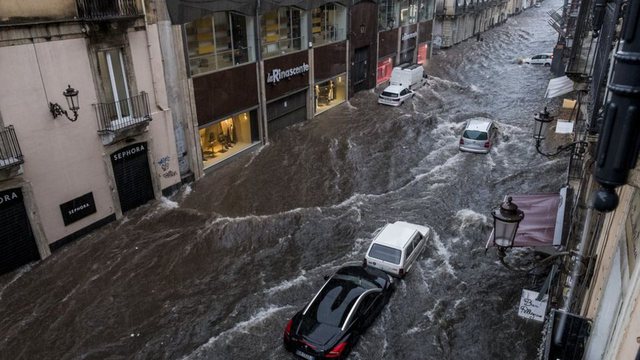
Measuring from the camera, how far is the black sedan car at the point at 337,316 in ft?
35.7

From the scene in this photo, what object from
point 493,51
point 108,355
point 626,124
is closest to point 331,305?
point 108,355

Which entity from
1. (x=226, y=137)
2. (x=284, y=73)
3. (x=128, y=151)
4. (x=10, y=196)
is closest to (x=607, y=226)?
(x=10, y=196)

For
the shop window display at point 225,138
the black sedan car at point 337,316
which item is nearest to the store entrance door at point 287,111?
the shop window display at point 225,138

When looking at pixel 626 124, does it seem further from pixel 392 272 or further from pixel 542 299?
pixel 392 272

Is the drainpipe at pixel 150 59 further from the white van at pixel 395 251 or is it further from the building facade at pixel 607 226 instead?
the building facade at pixel 607 226

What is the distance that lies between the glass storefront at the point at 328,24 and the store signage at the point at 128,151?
13.4 metres

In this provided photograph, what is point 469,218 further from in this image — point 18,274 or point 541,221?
point 18,274

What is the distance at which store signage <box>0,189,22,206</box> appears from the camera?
1362 cm

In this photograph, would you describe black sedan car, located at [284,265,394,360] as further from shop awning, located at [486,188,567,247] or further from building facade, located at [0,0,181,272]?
building facade, located at [0,0,181,272]

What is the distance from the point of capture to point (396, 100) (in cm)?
3120

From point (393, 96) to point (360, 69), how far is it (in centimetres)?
410

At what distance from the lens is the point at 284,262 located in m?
15.2

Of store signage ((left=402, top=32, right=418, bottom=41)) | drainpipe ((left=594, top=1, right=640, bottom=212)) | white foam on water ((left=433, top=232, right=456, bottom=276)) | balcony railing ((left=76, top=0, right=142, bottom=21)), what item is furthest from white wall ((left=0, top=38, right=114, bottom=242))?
store signage ((left=402, top=32, right=418, bottom=41))

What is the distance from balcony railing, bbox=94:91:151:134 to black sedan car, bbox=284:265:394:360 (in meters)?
9.06
